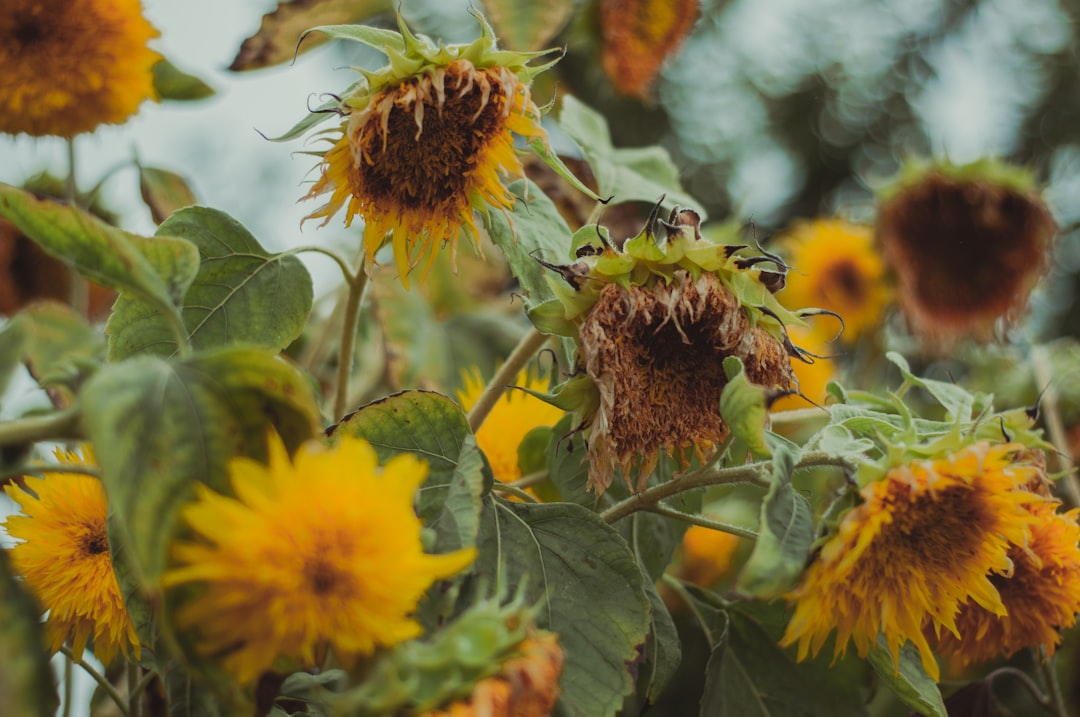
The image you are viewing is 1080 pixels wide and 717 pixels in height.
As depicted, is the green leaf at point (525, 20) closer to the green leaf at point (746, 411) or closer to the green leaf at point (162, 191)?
the green leaf at point (162, 191)

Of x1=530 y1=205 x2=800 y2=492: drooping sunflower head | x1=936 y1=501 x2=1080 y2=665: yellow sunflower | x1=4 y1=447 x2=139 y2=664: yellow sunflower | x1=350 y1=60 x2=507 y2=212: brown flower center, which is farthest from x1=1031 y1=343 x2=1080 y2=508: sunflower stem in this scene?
x1=4 y1=447 x2=139 y2=664: yellow sunflower

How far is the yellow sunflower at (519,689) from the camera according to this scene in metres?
0.23

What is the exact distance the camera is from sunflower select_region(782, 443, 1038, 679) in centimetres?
31

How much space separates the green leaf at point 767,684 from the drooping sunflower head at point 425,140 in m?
0.21

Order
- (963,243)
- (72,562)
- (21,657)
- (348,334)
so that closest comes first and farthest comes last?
1. (21,657)
2. (72,562)
3. (348,334)
4. (963,243)

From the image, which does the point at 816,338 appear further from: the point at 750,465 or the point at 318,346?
the point at 750,465

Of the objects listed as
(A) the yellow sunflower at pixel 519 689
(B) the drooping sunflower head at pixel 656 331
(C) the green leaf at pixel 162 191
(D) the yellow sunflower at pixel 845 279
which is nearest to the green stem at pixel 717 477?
(B) the drooping sunflower head at pixel 656 331

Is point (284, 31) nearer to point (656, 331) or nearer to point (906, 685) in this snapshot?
point (656, 331)

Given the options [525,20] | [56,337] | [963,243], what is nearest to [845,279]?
[963,243]

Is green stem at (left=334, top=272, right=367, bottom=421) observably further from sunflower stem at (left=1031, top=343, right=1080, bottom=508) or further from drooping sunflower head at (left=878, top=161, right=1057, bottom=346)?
drooping sunflower head at (left=878, top=161, right=1057, bottom=346)

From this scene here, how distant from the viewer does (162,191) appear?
2.01ft

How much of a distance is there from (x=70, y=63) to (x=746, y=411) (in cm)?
41

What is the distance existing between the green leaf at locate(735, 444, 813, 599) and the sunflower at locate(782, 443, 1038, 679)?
12mm

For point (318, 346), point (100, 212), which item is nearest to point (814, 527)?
point (318, 346)
